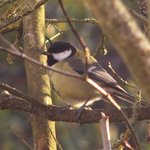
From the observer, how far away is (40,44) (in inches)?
79.3

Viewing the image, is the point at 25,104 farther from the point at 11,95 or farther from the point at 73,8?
the point at 73,8

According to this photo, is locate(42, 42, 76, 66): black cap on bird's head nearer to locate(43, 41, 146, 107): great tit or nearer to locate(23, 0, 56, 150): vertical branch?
locate(43, 41, 146, 107): great tit

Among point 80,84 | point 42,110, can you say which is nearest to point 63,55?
point 80,84

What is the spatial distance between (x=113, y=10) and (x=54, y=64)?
2.00 metres

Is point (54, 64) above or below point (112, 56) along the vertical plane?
below

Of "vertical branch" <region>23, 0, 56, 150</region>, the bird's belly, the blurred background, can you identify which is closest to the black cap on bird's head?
the bird's belly

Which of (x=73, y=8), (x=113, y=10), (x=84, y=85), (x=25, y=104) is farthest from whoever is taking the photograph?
(x=73, y=8)

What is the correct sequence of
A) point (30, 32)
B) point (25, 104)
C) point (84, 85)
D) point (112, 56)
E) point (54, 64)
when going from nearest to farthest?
point (25, 104), point (30, 32), point (84, 85), point (54, 64), point (112, 56)

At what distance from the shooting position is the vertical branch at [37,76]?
1.82 m

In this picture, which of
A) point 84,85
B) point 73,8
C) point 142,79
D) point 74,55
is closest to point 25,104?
point 84,85

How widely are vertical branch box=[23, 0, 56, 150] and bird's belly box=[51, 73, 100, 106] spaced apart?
38 centimetres

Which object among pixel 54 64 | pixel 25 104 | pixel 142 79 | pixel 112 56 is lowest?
pixel 142 79

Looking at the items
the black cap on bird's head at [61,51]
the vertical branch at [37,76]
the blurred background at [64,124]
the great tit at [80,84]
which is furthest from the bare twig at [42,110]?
the blurred background at [64,124]

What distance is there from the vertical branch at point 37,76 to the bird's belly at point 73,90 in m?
0.38
